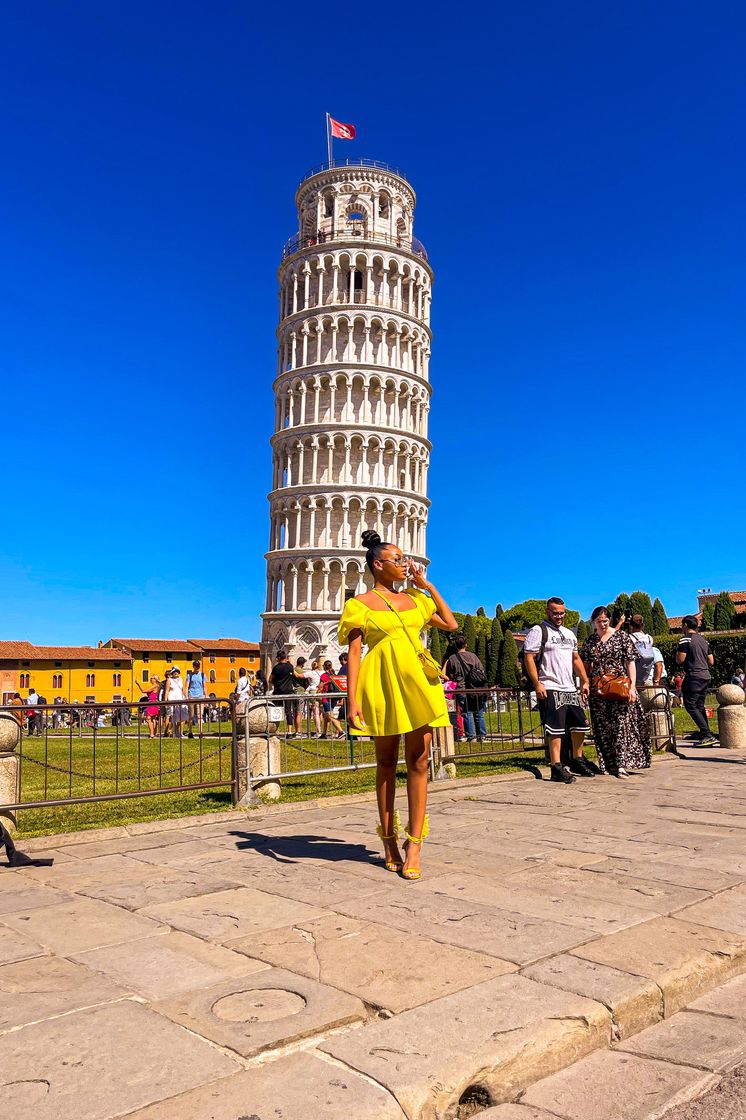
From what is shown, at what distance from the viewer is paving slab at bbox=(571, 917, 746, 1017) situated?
327 cm

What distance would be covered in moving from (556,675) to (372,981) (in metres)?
6.47

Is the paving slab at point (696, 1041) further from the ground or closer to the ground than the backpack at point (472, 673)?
closer to the ground

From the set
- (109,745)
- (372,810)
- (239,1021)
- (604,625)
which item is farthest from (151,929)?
(109,745)

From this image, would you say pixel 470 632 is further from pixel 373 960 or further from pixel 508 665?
pixel 373 960

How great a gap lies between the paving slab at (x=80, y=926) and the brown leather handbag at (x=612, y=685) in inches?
265

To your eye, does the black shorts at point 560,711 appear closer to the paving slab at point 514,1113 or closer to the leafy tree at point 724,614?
the paving slab at point 514,1113

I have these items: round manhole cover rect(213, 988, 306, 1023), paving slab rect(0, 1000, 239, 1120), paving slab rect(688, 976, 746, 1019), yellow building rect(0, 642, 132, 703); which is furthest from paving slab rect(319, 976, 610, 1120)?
yellow building rect(0, 642, 132, 703)

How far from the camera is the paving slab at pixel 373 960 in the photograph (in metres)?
3.14

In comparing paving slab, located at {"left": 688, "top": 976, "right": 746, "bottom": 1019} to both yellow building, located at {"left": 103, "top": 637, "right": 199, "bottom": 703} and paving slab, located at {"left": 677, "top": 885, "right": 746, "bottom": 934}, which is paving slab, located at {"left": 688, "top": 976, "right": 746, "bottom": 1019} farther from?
yellow building, located at {"left": 103, "top": 637, "right": 199, "bottom": 703}

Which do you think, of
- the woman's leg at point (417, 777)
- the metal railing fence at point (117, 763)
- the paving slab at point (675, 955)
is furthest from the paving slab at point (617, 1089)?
the metal railing fence at point (117, 763)

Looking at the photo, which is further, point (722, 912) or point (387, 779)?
point (387, 779)

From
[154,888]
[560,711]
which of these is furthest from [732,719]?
[154,888]

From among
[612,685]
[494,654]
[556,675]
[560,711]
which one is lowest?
[560,711]

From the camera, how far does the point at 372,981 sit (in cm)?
323
